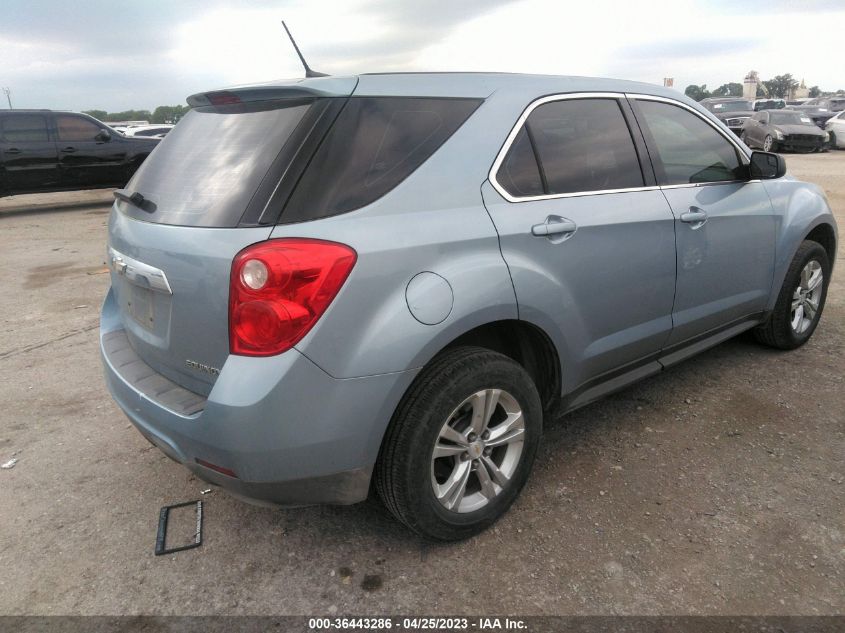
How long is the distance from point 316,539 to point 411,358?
94cm

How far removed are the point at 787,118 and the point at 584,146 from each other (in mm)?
21297

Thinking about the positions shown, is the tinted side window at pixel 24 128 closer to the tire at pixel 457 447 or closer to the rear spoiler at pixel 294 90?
the rear spoiler at pixel 294 90

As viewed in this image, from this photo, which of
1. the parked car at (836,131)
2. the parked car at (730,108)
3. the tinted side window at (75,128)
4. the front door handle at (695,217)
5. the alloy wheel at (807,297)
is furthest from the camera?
the parked car at (730,108)

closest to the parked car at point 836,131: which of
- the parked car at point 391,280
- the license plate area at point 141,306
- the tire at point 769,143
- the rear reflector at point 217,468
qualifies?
the tire at point 769,143

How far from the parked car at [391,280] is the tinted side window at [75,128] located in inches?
415

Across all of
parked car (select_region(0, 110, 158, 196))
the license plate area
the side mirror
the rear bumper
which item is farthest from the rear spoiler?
parked car (select_region(0, 110, 158, 196))

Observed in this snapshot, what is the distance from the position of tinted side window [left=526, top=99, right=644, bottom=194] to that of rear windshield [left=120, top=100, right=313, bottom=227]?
98 centimetres

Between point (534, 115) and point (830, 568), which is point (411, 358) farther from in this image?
point (830, 568)

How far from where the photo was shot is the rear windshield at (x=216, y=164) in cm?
212

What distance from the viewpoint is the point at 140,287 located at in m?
2.36

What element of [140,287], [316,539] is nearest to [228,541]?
[316,539]

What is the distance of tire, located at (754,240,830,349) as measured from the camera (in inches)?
154

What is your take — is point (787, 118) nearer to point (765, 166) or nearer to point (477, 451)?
point (765, 166)

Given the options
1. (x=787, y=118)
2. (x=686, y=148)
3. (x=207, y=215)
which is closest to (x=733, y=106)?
(x=787, y=118)
